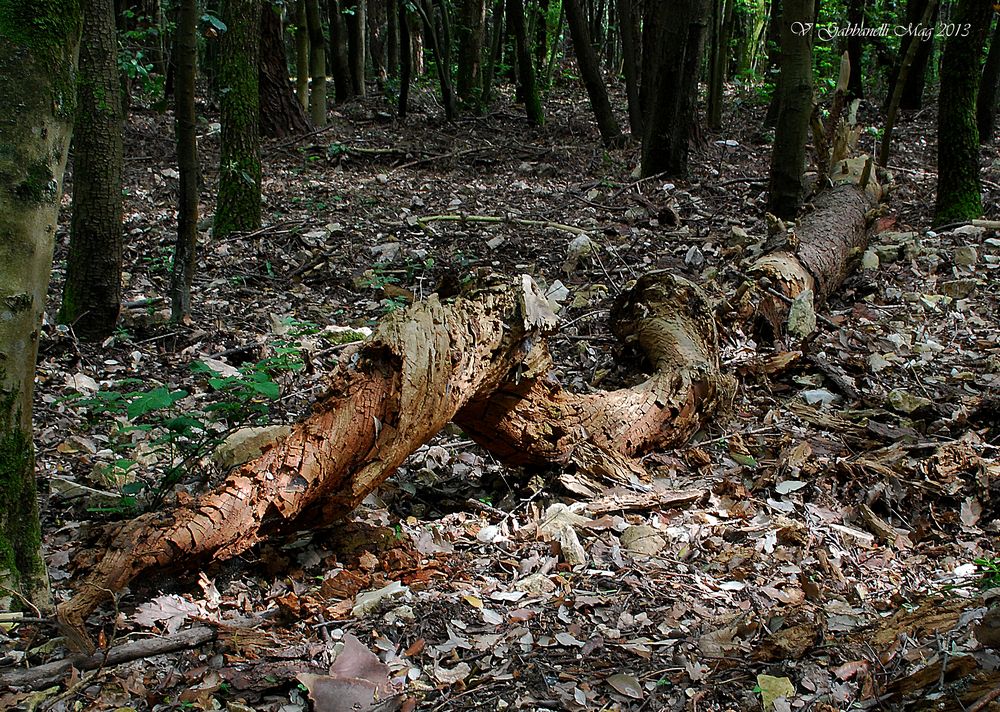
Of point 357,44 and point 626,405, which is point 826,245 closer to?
point 626,405

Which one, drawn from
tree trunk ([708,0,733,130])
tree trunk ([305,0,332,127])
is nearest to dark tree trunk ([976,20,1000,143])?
tree trunk ([708,0,733,130])

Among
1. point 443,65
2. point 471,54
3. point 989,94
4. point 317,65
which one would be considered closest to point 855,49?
point 989,94

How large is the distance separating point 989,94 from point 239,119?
38.0 ft

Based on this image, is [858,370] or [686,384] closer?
[686,384]

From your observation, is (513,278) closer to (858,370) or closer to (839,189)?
(858,370)

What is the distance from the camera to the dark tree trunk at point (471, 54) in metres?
14.7

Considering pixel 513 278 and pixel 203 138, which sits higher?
pixel 203 138

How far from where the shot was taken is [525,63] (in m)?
13.0

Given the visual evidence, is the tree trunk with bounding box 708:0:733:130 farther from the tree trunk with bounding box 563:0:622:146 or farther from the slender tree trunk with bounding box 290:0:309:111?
the slender tree trunk with bounding box 290:0:309:111

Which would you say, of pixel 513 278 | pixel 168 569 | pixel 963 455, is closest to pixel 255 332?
pixel 513 278

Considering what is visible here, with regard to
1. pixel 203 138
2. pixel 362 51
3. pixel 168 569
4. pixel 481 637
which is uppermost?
pixel 362 51

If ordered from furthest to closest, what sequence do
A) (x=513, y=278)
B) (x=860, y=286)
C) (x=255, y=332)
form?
(x=860, y=286) < (x=255, y=332) < (x=513, y=278)

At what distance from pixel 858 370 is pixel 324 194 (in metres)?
6.55

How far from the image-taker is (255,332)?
237 inches
